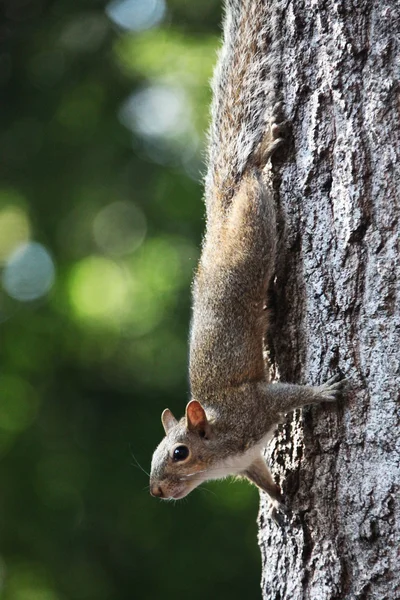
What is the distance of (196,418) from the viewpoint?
2410 millimetres

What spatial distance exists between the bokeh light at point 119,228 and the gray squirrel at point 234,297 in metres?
1.75

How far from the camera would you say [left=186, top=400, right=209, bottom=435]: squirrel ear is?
237 cm

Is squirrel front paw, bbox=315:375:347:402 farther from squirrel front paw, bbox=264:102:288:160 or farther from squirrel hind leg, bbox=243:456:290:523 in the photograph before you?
squirrel front paw, bbox=264:102:288:160

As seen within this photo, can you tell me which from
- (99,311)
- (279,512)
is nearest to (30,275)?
(99,311)

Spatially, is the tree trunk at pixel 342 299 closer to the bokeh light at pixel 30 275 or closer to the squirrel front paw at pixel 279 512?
the squirrel front paw at pixel 279 512

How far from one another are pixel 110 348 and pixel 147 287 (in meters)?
0.36

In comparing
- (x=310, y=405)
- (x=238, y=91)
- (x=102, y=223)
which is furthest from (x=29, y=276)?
(x=310, y=405)

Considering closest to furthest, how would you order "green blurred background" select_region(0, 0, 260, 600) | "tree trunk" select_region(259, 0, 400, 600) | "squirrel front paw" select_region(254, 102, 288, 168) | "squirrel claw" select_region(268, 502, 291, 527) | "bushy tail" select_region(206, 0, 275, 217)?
"tree trunk" select_region(259, 0, 400, 600) → "squirrel claw" select_region(268, 502, 291, 527) → "squirrel front paw" select_region(254, 102, 288, 168) → "bushy tail" select_region(206, 0, 275, 217) → "green blurred background" select_region(0, 0, 260, 600)

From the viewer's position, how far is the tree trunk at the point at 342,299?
1936 mm

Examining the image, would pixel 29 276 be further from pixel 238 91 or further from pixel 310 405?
pixel 310 405

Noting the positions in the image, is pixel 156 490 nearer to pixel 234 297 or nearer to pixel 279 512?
pixel 279 512

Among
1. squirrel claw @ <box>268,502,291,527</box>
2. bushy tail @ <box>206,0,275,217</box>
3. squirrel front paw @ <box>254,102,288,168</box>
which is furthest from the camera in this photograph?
bushy tail @ <box>206,0,275,217</box>

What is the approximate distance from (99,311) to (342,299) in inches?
87.6

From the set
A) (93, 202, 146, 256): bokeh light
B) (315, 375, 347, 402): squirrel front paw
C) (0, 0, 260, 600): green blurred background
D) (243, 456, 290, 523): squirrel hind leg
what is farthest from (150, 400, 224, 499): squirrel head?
(93, 202, 146, 256): bokeh light
